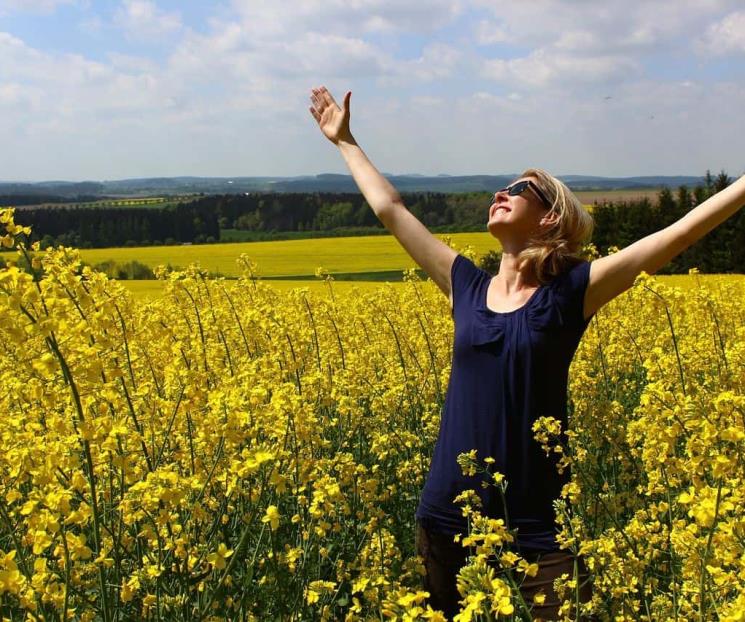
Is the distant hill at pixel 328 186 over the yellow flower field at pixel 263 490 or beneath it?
over

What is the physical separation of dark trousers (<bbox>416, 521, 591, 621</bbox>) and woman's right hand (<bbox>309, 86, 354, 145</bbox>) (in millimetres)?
1688

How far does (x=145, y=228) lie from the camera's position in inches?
1324

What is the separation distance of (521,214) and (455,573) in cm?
124

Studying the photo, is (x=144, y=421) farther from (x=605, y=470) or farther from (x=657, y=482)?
(x=605, y=470)

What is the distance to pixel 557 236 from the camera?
2.91 meters

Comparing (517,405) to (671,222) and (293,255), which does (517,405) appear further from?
(671,222)

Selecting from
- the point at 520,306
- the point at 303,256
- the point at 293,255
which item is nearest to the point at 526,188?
the point at 520,306

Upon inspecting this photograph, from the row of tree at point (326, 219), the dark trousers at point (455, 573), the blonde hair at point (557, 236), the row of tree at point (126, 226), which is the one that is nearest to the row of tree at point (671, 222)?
the row of tree at point (326, 219)

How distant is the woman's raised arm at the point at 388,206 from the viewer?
3203 millimetres

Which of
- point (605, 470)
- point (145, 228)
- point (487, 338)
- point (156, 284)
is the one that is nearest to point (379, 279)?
point (156, 284)

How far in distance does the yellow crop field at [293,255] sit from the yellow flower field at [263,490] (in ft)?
65.0

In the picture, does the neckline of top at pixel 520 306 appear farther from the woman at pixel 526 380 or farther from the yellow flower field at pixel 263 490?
the yellow flower field at pixel 263 490

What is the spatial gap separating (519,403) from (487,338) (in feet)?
0.77

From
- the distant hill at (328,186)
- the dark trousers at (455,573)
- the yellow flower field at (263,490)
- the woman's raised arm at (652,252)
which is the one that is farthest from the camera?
the distant hill at (328,186)
